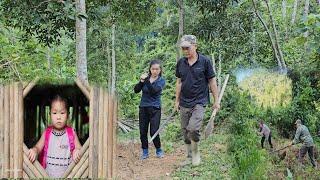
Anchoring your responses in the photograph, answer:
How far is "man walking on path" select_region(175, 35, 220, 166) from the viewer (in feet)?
15.9

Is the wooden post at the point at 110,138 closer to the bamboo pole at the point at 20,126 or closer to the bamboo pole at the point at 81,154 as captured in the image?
the bamboo pole at the point at 81,154

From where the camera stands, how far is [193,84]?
4.89m

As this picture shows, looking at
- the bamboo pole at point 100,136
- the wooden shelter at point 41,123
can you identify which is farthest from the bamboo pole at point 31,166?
the bamboo pole at point 100,136

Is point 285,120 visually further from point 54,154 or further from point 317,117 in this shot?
point 54,154

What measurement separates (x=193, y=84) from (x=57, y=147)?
10.2 feet

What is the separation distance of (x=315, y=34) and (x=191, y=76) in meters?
1.26

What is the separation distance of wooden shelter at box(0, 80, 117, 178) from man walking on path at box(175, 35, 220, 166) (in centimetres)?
302

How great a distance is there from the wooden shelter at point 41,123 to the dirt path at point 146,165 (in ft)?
7.81

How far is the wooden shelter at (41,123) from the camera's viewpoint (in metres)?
1.80

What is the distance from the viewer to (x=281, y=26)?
25.5 m

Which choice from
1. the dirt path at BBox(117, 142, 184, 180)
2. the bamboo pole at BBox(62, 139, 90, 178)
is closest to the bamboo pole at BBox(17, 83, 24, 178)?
the bamboo pole at BBox(62, 139, 90, 178)

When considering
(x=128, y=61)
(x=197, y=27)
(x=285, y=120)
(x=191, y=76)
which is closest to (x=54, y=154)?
(x=191, y=76)

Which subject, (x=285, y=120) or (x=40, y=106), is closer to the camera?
(x=40, y=106)

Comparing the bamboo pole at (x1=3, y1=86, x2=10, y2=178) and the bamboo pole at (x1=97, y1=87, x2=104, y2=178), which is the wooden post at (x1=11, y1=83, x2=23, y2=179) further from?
the bamboo pole at (x1=97, y1=87, x2=104, y2=178)
